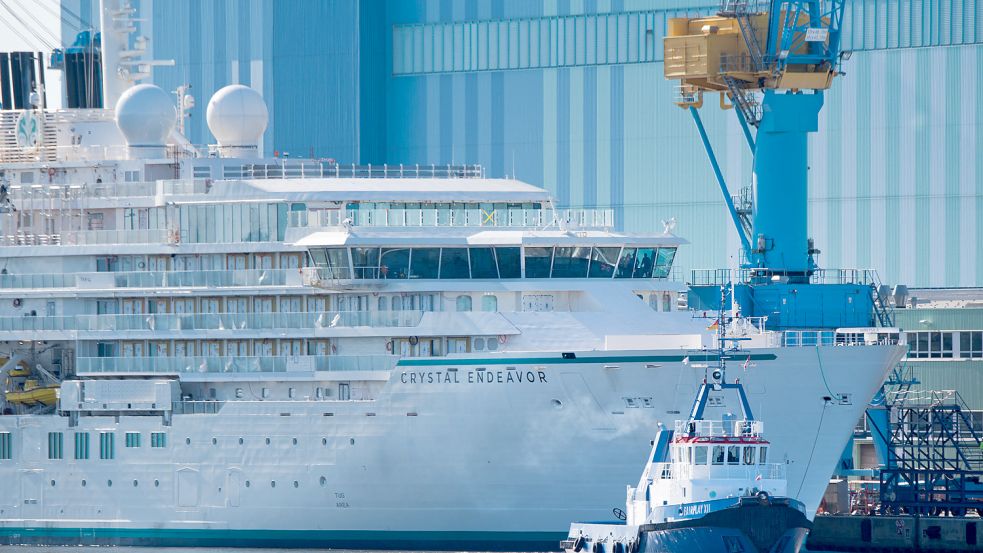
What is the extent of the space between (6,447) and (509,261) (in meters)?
14.9

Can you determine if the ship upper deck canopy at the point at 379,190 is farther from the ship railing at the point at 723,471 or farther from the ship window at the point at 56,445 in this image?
the ship railing at the point at 723,471

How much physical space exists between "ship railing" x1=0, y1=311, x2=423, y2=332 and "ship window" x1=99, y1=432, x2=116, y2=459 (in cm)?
272

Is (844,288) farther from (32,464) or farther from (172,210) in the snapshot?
(32,464)

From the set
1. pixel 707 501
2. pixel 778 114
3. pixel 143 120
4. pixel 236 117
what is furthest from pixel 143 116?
pixel 707 501

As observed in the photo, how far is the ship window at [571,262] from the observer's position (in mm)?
51781

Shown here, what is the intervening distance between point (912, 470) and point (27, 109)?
26995 mm

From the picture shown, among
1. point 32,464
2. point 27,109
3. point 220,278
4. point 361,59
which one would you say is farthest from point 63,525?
point 361,59

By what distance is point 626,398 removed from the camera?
48.6m

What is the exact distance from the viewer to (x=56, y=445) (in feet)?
184

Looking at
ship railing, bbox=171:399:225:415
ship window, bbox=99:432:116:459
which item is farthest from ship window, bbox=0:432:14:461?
ship railing, bbox=171:399:225:415

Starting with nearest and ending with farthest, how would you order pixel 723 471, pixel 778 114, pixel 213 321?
pixel 723 471, pixel 213 321, pixel 778 114

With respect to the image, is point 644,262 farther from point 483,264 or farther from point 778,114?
point 778,114

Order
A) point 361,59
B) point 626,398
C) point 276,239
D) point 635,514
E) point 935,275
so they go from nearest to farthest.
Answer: point 635,514 < point 626,398 < point 276,239 < point 935,275 < point 361,59

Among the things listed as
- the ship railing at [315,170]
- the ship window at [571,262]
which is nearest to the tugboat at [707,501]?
the ship window at [571,262]
